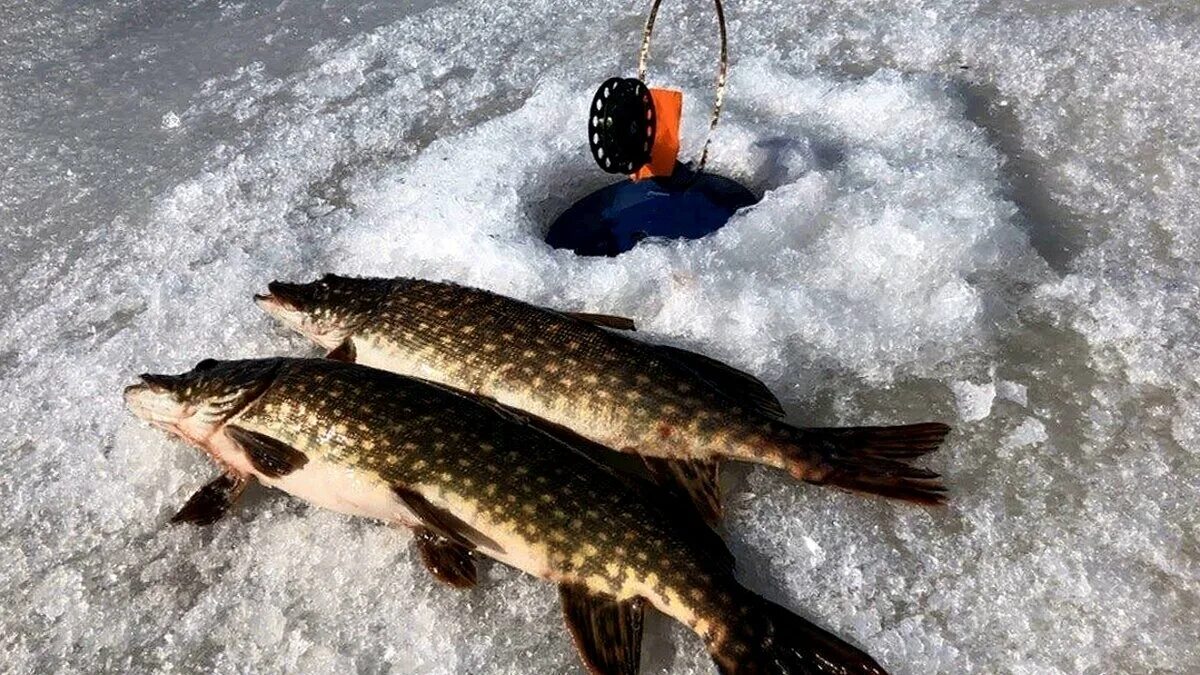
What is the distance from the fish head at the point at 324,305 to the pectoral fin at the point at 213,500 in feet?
1.74

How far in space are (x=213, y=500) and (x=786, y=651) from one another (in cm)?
145

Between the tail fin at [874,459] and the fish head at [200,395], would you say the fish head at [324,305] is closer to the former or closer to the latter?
the fish head at [200,395]

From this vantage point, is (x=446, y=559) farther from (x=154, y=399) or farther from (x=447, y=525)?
(x=154, y=399)

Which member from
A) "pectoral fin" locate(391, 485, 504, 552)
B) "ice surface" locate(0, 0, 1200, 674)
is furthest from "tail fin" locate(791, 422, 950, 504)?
"pectoral fin" locate(391, 485, 504, 552)

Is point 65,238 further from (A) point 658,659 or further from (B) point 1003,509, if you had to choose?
(B) point 1003,509

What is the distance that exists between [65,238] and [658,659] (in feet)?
9.29

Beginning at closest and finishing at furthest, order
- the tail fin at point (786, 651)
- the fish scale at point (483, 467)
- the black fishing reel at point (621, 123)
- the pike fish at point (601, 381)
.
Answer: the tail fin at point (786, 651) → the fish scale at point (483, 467) → the pike fish at point (601, 381) → the black fishing reel at point (621, 123)

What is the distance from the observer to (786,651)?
1.69m

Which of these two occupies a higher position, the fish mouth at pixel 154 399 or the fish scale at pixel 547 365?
the fish scale at pixel 547 365

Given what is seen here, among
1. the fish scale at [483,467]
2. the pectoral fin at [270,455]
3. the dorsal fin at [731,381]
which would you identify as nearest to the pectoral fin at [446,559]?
the fish scale at [483,467]

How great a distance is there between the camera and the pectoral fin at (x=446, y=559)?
1.95 meters

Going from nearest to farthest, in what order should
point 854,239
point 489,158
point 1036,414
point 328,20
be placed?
1. point 1036,414
2. point 854,239
3. point 489,158
4. point 328,20

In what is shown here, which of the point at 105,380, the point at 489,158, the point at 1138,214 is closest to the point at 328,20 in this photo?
the point at 489,158

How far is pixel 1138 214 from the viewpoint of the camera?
2865 millimetres
